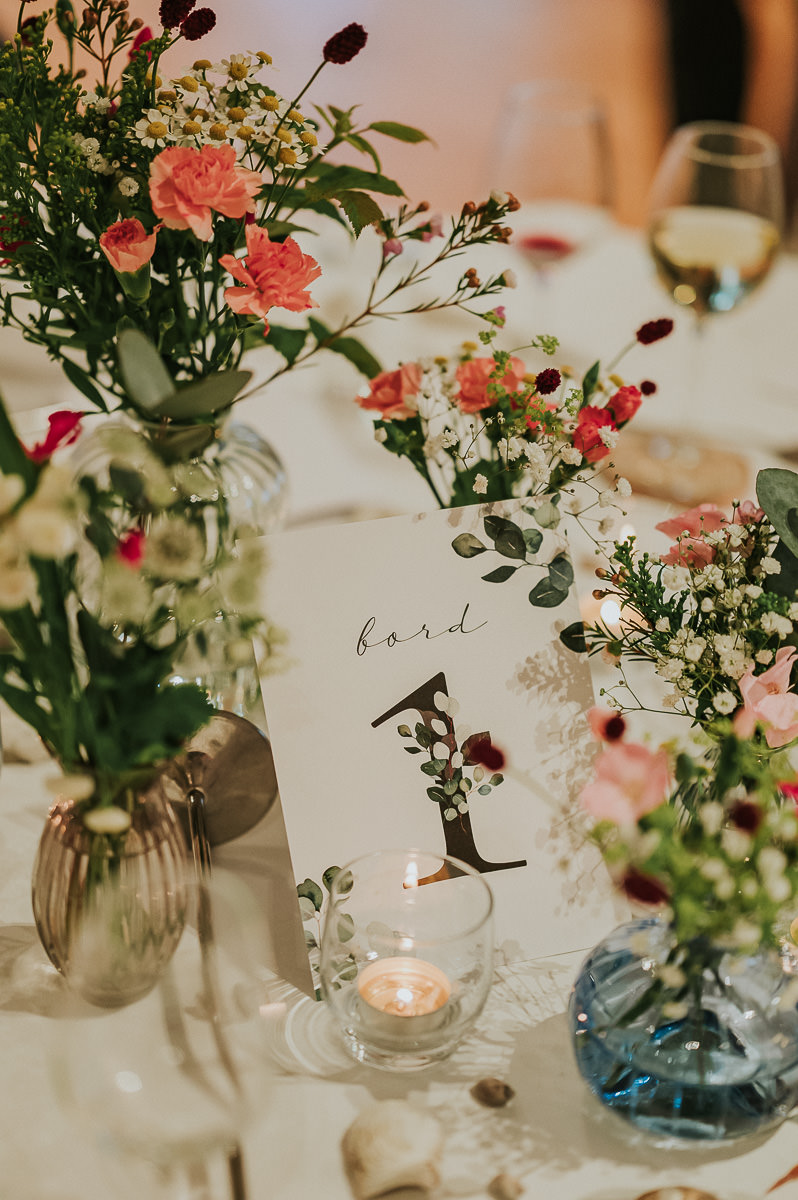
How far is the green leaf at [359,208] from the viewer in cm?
79

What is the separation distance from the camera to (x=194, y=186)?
66 centimetres

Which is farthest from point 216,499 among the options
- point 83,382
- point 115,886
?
point 115,886

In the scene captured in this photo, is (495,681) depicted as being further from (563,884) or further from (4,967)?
(4,967)

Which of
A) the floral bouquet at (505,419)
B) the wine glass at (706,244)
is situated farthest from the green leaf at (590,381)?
the wine glass at (706,244)

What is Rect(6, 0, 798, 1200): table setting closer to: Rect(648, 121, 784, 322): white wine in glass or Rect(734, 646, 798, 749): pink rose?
Rect(734, 646, 798, 749): pink rose

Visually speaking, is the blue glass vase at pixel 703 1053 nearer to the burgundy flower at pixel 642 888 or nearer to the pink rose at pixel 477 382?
the burgundy flower at pixel 642 888

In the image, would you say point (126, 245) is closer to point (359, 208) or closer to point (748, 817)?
point (359, 208)

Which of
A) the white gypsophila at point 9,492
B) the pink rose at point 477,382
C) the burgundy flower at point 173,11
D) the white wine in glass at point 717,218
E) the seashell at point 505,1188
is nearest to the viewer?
the white gypsophila at point 9,492

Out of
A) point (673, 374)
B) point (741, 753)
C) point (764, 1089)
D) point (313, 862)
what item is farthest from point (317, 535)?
point (673, 374)

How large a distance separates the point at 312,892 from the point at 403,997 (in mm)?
91

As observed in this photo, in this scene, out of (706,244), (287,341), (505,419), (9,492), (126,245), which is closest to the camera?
(9,492)

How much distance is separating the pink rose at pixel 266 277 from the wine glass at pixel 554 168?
0.87 metres

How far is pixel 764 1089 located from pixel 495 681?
0.30 m

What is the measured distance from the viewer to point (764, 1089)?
60 centimetres
